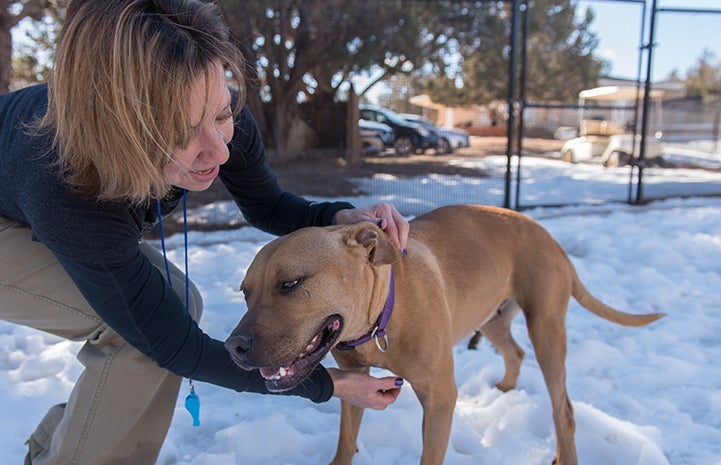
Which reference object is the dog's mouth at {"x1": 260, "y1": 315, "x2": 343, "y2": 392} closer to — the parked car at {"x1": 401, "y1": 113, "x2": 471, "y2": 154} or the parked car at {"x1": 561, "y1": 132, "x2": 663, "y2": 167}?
the parked car at {"x1": 401, "y1": 113, "x2": 471, "y2": 154}

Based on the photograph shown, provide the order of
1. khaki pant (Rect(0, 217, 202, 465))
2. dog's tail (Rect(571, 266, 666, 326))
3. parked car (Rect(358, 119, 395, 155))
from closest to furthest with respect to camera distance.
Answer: khaki pant (Rect(0, 217, 202, 465)) → dog's tail (Rect(571, 266, 666, 326)) → parked car (Rect(358, 119, 395, 155))

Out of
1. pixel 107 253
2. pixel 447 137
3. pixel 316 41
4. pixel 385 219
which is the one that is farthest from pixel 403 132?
pixel 107 253

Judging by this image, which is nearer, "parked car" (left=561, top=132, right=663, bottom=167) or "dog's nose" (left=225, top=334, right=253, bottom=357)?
"dog's nose" (left=225, top=334, right=253, bottom=357)

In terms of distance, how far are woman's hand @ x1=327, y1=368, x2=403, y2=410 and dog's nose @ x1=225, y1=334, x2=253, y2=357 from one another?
1.66 feet

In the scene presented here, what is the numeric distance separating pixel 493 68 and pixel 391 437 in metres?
10.0

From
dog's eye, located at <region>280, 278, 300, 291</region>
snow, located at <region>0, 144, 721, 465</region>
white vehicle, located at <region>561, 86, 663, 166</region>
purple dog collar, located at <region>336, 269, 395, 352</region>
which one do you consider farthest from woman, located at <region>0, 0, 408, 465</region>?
white vehicle, located at <region>561, 86, 663, 166</region>

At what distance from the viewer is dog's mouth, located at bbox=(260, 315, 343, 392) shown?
1.80 meters

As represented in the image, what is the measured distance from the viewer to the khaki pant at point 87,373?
1.97 m

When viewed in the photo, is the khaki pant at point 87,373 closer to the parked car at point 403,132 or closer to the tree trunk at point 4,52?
the tree trunk at point 4,52

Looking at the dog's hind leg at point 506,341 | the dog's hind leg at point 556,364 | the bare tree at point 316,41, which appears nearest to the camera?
the dog's hind leg at point 556,364

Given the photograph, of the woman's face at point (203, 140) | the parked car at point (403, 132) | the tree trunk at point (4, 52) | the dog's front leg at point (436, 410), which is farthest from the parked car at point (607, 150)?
the woman's face at point (203, 140)

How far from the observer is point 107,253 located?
1692 mm

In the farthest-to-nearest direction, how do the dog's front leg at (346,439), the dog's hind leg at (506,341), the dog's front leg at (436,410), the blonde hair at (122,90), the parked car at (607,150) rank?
1. the parked car at (607,150)
2. the dog's hind leg at (506,341)
3. the dog's front leg at (346,439)
4. the dog's front leg at (436,410)
5. the blonde hair at (122,90)

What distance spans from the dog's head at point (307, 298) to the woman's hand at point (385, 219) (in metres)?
0.17
